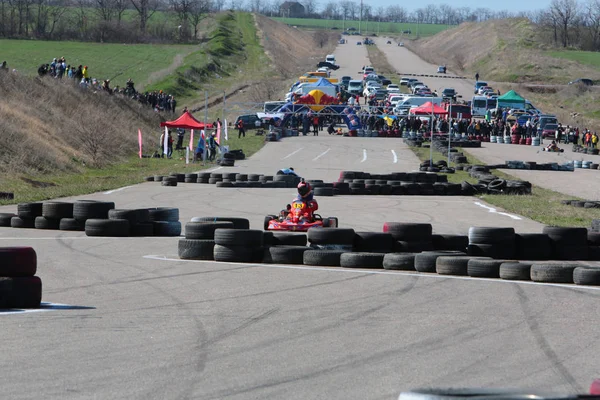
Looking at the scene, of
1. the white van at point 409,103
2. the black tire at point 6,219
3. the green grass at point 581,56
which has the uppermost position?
the green grass at point 581,56

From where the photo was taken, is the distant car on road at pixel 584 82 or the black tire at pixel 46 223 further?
the distant car on road at pixel 584 82

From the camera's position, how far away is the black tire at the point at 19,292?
31.1 feet

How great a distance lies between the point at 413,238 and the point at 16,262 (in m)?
6.47

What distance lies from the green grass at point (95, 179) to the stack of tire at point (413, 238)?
11.9 metres

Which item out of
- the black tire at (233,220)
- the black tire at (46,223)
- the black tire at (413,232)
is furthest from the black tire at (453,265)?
the black tire at (46,223)

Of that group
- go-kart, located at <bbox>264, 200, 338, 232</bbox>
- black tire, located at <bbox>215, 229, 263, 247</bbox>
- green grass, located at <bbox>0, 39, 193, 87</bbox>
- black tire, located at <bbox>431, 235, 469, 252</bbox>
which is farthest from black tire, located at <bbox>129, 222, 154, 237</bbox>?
green grass, located at <bbox>0, 39, 193, 87</bbox>

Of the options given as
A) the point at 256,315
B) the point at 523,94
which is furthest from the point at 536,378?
the point at 523,94

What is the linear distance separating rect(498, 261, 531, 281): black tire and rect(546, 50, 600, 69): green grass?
98237mm

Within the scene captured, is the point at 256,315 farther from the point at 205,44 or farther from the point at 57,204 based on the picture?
the point at 205,44

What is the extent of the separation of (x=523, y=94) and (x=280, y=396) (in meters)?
84.3

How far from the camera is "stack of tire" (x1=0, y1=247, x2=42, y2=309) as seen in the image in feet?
30.8

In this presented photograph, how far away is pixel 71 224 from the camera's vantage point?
55.3 feet

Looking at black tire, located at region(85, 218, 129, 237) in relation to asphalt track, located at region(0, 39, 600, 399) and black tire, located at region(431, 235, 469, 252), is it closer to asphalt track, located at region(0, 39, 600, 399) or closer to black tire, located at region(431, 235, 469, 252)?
asphalt track, located at region(0, 39, 600, 399)

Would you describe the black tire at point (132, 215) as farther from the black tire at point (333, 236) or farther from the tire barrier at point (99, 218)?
the black tire at point (333, 236)
